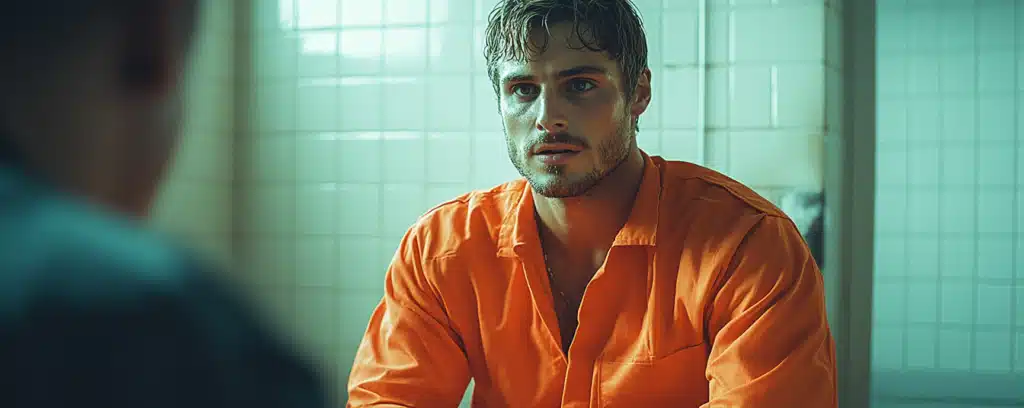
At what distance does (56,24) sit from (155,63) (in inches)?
0.6

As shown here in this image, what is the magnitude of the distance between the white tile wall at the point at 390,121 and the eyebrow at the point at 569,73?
612mm

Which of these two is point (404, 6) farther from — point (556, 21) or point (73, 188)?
point (73, 188)

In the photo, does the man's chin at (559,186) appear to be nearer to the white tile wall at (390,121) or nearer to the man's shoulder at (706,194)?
the man's shoulder at (706,194)

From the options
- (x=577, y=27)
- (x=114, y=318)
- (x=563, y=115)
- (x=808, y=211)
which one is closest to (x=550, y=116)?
(x=563, y=115)

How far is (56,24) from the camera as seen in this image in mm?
142

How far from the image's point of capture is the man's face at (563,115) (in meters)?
1.42

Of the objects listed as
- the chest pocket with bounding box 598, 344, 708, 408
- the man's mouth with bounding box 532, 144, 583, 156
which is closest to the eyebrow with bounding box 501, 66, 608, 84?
the man's mouth with bounding box 532, 144, 583, 156

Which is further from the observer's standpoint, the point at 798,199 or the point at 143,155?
the point at 798,199

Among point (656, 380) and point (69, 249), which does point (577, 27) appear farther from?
point (69, 249)

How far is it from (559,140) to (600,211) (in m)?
0.14

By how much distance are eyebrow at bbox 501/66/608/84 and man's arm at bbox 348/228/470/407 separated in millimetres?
292

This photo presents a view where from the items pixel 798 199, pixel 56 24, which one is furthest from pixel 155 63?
pixel 798 199

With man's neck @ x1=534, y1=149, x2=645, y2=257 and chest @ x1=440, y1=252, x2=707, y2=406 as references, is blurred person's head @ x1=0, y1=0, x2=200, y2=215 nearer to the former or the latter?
chest @ x1=440, y1=252, x2=707, y2=406

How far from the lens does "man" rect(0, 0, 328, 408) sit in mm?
137
